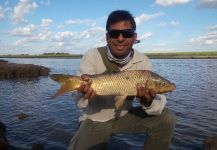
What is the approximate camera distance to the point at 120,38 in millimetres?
5621

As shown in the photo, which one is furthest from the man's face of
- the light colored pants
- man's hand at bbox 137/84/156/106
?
the light colored pants

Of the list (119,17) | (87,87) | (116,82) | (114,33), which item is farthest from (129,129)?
(119,17)

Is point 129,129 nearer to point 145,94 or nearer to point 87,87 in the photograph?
point 145,94

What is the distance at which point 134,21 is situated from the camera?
5938mm

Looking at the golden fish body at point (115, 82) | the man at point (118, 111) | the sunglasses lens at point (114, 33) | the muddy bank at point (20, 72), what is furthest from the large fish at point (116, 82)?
the muddy bank at point (20, 72)

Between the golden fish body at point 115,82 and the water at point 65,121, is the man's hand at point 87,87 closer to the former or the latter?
the golden fish body at point 115,82

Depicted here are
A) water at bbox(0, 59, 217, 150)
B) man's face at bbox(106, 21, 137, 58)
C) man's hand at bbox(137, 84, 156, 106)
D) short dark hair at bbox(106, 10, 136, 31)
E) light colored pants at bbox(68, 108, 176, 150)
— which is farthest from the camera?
water at bbox(0, 59, 217, 150)

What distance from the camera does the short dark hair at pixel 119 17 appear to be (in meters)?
5.75

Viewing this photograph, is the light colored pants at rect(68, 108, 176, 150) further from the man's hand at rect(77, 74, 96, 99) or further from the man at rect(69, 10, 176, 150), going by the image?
the man's hand at rect(77, 74, 96, 99)

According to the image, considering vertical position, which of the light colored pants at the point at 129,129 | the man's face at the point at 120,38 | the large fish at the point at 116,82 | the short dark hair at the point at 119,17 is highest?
the short dark hair at the point at 119,17

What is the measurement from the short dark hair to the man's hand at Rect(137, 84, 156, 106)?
126cm

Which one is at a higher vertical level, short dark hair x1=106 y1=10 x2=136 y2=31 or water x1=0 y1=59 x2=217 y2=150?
short dark hair x1=106 y1=10 x2=136 y2=31

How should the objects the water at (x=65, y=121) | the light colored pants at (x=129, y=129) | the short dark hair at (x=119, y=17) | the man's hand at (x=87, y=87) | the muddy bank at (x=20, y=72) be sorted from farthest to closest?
1. the muddy bank at (x=20, y=72)
2. the water at (x=65, y=121)
3. the short dark hair at (x=119, y=17)
4. the light colored pants at (x=129, y=129)
5. the man's hand at (x=87, y=87)

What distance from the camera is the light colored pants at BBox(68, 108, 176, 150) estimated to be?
5546 mm
